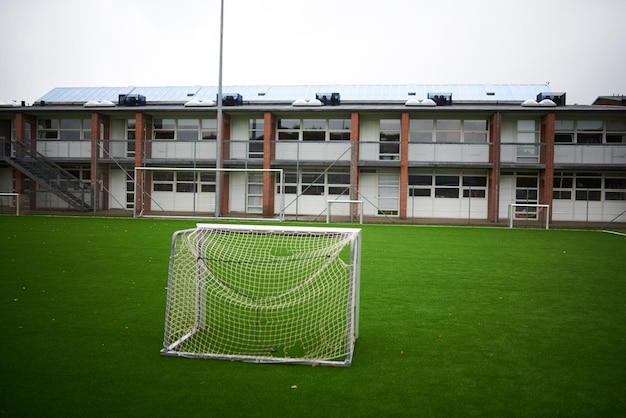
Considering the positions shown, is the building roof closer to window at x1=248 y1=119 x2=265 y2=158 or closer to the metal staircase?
window at x1=248 y1=119 x2=265 y2=158

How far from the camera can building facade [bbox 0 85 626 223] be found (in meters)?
29.8

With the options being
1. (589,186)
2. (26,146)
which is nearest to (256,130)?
(26,146)

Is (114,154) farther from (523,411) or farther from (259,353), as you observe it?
(523,411)

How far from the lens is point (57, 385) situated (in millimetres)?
4766

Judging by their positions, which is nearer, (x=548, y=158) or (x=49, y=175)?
(x=548, y=158)

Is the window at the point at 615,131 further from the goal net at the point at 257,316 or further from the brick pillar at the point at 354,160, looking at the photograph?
the goal net at the point at 257,316

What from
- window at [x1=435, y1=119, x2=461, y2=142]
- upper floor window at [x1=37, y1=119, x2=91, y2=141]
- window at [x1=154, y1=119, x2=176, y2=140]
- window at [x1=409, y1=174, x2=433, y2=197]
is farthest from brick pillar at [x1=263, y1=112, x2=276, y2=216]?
upper floor window at [x1=37, y1=119, x2=91, y2=141]

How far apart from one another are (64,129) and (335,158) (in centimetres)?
1653

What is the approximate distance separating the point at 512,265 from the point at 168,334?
8975 mm

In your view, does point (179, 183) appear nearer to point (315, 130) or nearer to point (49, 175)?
point (49, 175)

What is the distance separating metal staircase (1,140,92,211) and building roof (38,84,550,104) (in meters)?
6.16

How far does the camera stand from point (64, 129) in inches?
1340

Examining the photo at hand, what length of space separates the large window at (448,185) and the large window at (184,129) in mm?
11857

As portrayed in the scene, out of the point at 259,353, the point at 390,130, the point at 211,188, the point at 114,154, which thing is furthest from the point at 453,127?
the point at 259,353
